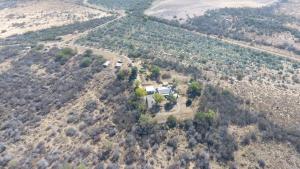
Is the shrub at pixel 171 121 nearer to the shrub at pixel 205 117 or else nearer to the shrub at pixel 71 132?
the shrub at pixel 205 117

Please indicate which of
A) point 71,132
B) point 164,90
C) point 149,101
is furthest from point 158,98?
point 71,132

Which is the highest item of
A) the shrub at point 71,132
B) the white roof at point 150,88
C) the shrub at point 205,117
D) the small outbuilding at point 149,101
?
the white roof at point 150,88

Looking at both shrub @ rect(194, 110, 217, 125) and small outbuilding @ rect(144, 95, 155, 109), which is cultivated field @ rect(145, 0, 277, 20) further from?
shrub @ rect(194, 110, 217, 125)

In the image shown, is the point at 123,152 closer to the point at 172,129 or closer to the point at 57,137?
the point at 172,129

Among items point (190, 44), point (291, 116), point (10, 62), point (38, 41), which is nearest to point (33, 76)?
point (10, 62)

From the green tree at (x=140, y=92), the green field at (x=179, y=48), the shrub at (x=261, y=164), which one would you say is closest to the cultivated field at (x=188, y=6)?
the green field at (x=179, y=48)
